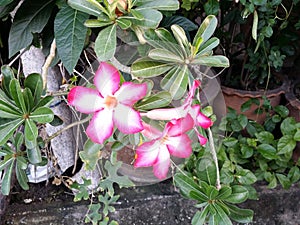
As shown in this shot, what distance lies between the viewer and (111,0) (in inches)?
23.9

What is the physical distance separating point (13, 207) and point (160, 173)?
1.07 metres

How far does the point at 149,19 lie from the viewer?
601mm

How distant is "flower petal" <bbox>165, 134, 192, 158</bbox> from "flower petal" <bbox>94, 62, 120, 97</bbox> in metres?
0.12

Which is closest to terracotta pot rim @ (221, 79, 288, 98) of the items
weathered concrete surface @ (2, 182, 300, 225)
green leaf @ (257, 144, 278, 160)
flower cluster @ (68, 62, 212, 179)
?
green leaf @ (257, 144, 278, 160)

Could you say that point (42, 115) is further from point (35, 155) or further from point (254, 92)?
point (254, 92)

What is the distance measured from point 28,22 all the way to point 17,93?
0.63 ft

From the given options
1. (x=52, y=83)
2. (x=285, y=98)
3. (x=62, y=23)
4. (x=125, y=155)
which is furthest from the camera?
(x=285, y=98)

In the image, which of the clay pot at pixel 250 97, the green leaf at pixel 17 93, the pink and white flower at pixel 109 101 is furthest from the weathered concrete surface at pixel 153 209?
Result: the pink and white flower at pixel 109 101

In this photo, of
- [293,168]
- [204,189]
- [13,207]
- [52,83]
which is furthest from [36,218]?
[293,168]

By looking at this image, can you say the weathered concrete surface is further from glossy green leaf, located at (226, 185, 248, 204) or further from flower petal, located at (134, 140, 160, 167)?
flower petal, located at (134, 140, 160, 167)

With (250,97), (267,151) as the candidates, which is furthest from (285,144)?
(250,97)

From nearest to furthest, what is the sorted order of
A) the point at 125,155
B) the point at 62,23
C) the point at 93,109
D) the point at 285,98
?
the point at 93,109
the point at 62,23
the point at 125,155
the point at 285,98

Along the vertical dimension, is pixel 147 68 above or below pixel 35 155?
above

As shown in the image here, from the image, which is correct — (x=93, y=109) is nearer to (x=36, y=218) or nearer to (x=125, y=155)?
(x=125, y=155)
